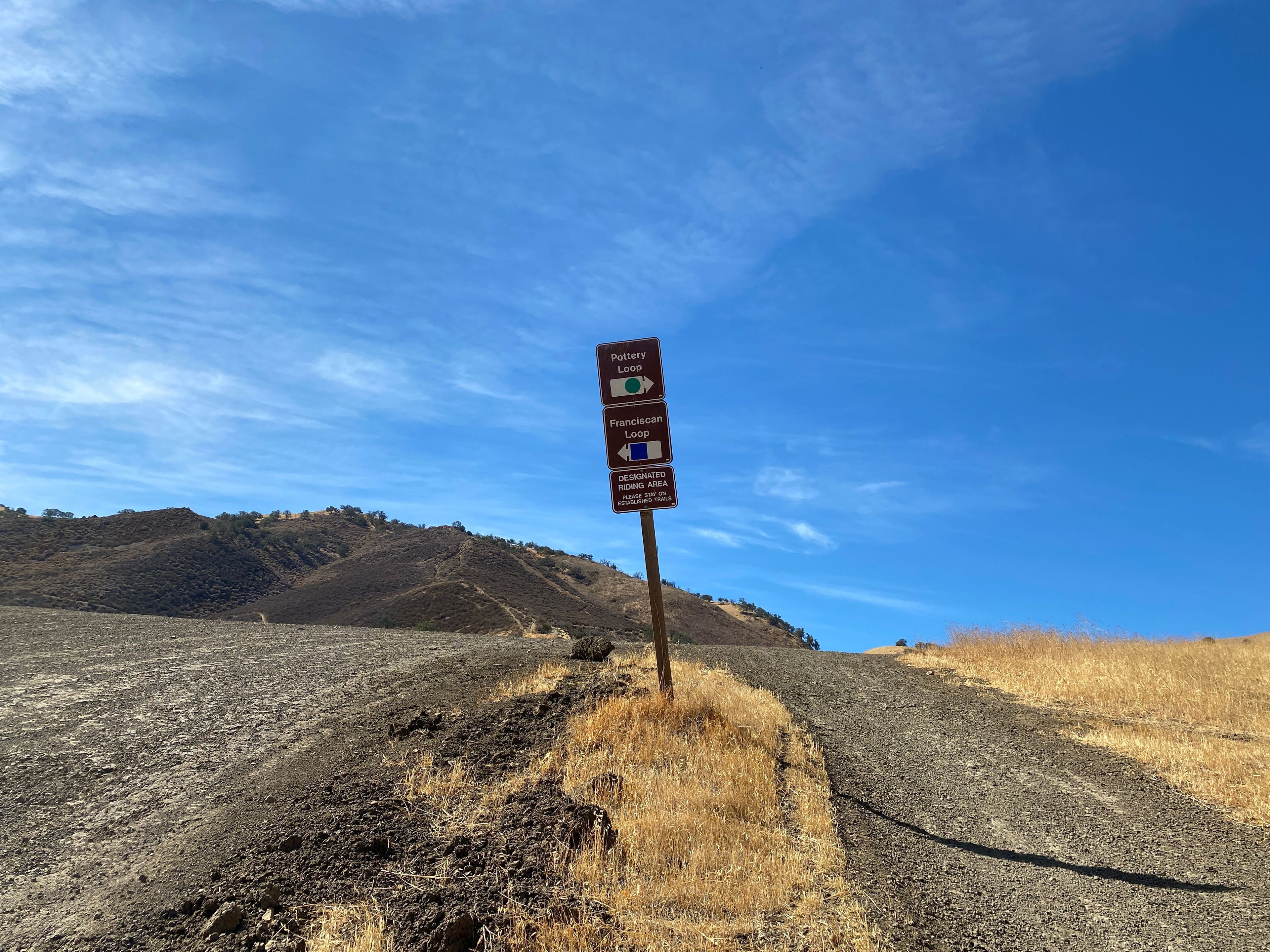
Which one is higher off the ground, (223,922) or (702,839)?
(223,922)

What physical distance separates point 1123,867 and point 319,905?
5.98 metres

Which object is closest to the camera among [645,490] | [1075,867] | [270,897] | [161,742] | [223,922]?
[223,922]

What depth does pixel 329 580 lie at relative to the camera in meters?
42.4

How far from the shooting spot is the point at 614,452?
930 centimetres

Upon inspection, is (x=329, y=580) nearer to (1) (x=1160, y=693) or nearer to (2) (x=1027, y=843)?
(1) (x=1160, y=693)

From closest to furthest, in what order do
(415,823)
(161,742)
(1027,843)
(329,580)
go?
(415,823) → (1027,843) → (161,742) → (329,580)

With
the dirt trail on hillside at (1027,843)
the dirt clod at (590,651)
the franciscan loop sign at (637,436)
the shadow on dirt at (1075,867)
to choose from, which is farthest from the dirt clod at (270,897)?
the dirt clod at (590,651)

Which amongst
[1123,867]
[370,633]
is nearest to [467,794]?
[1123,867]

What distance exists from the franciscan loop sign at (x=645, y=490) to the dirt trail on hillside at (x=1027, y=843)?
3.51 meters

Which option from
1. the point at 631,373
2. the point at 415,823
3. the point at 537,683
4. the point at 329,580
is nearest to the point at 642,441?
the point at 631,373

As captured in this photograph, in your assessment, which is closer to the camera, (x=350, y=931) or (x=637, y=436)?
(x=350, y=931)

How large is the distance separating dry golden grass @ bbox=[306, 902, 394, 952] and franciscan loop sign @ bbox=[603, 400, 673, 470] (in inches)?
225

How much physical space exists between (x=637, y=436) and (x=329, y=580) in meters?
38.0

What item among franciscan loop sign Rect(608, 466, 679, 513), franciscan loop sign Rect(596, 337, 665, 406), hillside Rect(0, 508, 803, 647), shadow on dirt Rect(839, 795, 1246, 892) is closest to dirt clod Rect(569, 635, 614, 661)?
franciscan loop sign Rect(608, 466, 679, 513)
